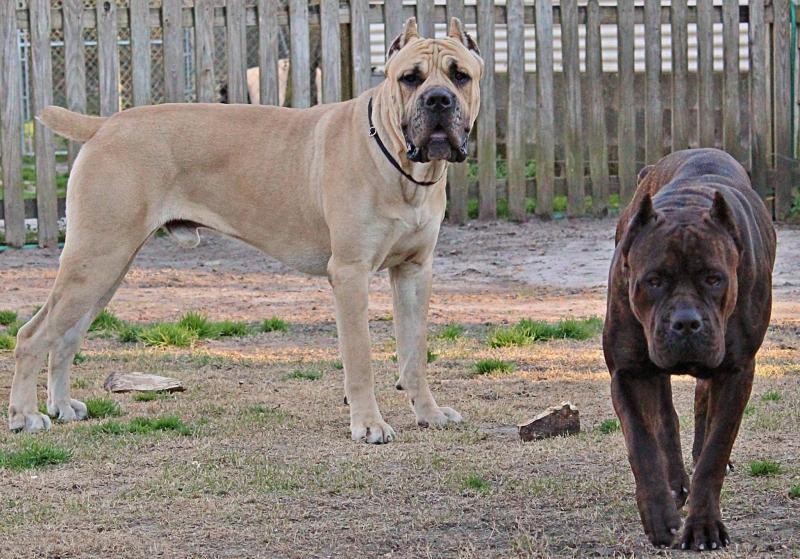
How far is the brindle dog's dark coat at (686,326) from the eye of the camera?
369 cm

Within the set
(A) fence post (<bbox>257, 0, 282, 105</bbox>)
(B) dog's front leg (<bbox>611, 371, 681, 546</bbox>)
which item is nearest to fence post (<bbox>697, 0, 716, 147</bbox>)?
(A) fence post (<bbox>257, 0, 282, 105</bbox>)

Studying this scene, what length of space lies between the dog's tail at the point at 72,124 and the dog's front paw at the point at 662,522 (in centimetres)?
334

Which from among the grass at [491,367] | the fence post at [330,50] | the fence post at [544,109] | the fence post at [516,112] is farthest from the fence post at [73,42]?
the grass at [491,367]

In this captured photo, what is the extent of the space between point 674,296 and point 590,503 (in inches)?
42.7

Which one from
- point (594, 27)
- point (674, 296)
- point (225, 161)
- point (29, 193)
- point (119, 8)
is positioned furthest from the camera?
point (29, 193)

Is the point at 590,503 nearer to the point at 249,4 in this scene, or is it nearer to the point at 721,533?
the point at 721,533

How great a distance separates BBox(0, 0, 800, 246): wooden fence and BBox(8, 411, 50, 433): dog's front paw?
4724 mm

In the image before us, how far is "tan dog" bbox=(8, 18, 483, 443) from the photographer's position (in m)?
5.72

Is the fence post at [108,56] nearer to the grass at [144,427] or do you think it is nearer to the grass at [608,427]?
the grass at [144,427]

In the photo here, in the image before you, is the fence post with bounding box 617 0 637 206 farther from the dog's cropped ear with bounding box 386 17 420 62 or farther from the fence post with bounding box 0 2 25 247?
the dog's cropped ear with bounding box 386 17 420 62

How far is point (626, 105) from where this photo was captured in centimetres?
1134

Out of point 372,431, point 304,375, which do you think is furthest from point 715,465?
point 304,375

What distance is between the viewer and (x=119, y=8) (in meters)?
10.4

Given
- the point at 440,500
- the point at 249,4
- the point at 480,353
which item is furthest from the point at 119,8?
the point at 440,500
